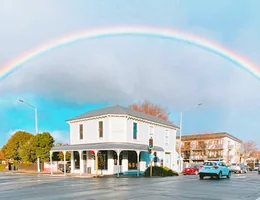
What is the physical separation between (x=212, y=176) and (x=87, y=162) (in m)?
15.5

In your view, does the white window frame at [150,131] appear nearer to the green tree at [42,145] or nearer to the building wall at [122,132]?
the building wall at [122,132]

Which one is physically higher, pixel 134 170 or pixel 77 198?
pixel 77 198

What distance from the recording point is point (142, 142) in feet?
127

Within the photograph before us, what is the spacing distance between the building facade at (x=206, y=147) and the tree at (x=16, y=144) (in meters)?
41.6

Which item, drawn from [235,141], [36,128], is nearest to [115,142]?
Answer: [36,128]

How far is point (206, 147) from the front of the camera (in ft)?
282

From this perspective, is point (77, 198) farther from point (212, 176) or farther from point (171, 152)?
point (171, 152)

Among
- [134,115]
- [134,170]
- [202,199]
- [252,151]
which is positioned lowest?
[252,151]

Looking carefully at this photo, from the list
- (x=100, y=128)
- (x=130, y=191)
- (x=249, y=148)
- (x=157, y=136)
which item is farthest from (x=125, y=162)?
(x=249, y=148)

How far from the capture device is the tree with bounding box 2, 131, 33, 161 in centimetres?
6044

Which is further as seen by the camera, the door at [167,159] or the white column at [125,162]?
the door at [167,159]

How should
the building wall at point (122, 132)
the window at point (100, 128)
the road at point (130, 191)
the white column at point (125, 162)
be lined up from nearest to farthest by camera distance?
1. the road at point (130, 191)
2. the white column at point (125, 162)
3. the building wall at point (122, 132)
4. the window at point (100, 128)

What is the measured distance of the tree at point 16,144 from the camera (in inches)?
2379

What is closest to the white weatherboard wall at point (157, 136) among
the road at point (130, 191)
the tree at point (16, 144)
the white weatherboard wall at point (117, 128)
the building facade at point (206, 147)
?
the white weatherboard wall at point (117, 128)
